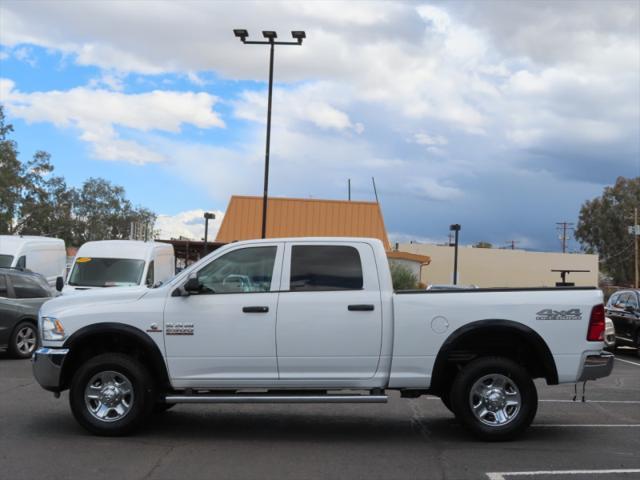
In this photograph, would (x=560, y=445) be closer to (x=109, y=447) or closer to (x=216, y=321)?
(x=216, y=321)

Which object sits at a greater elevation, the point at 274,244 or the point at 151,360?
the point at 274,244

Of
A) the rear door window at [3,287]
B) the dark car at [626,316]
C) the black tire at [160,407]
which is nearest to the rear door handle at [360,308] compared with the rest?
the black tire at [160,407]

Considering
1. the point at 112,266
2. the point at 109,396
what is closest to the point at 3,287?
the point at 112,266

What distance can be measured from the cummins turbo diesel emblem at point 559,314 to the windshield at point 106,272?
11.2m

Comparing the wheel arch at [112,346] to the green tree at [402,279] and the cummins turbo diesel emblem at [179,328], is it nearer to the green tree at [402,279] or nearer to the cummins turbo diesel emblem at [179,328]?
the cummins turbo diesel emblem at [179,328]

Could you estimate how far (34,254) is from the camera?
20.8 meters

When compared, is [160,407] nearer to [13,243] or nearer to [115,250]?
[115,250]

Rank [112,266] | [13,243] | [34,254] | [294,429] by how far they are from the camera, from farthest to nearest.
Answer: [34,254] → [13,243] → [112,266] → [294,429]

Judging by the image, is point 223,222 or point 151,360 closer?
point 151,360

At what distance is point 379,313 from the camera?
7.80 metres

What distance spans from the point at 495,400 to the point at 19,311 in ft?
33.8

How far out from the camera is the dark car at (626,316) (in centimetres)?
1888

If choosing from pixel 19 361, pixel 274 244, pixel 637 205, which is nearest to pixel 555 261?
pixel 637 205

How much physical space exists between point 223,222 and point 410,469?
35.7 metres
